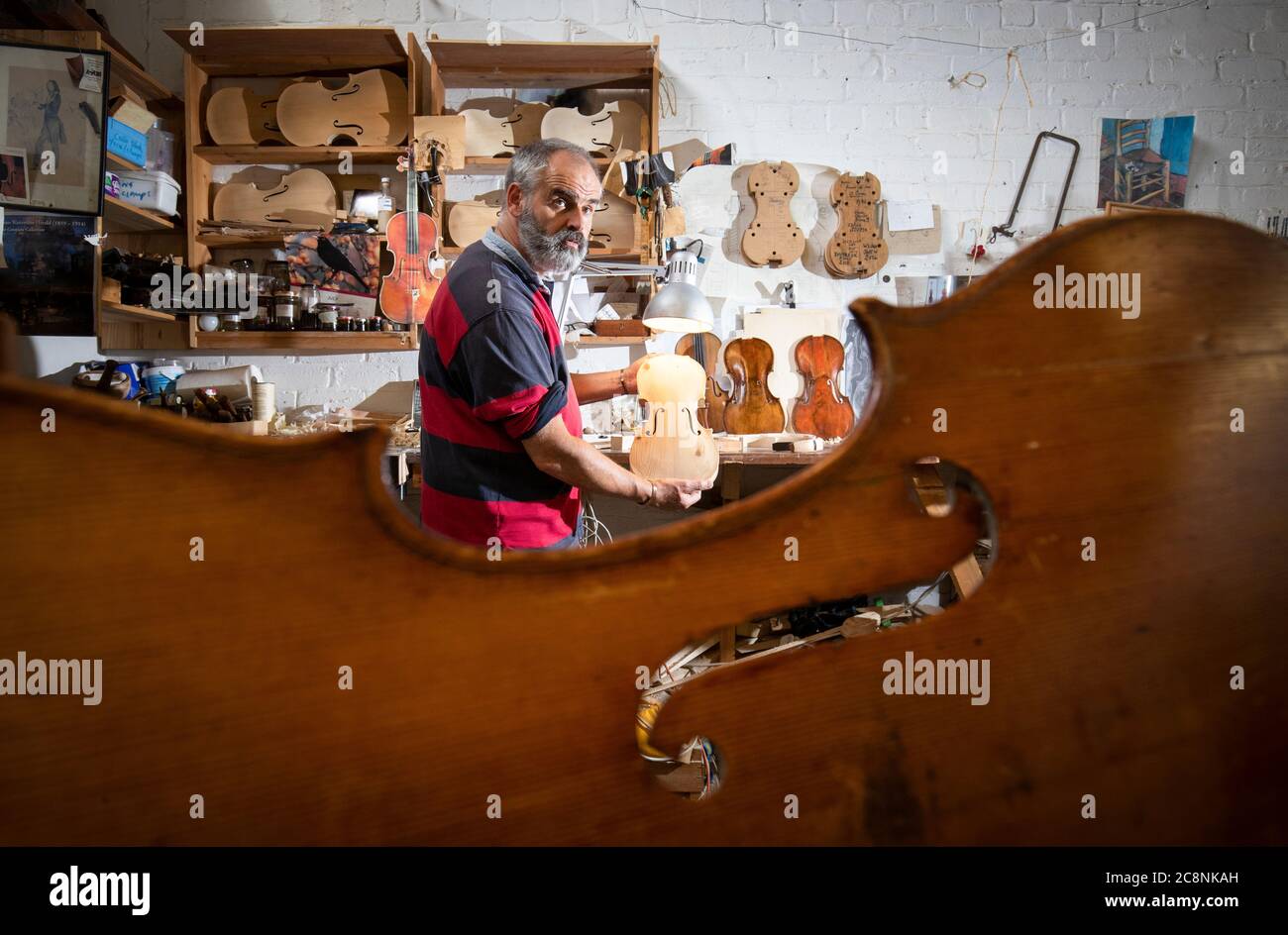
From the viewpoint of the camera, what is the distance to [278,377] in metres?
4.10

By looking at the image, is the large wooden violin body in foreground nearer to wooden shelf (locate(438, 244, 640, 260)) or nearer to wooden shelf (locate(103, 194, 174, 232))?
wooden shelf (locate(438, 244, 640, 260))

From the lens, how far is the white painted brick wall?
4.08 metres

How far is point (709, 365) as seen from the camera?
411 centimetres

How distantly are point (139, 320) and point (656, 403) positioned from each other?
3.29 metres

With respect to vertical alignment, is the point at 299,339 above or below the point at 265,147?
below

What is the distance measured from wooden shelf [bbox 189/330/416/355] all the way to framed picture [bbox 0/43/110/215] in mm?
786

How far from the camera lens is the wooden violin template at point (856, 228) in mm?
4113

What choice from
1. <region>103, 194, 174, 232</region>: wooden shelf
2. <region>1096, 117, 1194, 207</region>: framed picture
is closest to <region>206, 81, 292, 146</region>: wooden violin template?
<region>103, 194, 174, 232</region>: wooden shelf

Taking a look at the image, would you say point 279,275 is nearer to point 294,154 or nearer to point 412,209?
point 294,154

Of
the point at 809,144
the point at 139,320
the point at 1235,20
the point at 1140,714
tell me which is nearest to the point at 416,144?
the point at 139,320

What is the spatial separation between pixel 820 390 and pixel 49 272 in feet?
12.6

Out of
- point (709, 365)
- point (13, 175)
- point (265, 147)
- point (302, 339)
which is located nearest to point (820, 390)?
point (709, 365)

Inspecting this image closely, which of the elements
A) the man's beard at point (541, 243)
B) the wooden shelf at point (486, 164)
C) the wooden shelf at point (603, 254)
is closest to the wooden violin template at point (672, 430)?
the man's beard at point (541, 243)

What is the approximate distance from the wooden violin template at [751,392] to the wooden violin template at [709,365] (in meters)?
0.05
